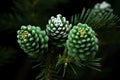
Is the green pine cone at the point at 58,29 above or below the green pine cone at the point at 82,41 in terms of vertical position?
above

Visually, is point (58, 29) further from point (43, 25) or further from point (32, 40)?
point (43, 25)

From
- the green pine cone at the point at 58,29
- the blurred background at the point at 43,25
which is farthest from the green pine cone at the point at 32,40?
the blurred background at the point at 43,25

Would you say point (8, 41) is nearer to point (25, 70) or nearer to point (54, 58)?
point (25, 70)

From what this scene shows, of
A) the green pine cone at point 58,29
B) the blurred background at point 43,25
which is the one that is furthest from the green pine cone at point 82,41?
the blurred background at point 43,25

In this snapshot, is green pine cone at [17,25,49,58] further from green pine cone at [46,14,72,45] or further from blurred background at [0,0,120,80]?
blurred background at [0,0,120,80]

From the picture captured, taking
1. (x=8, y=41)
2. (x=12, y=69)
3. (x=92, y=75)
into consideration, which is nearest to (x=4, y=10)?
(x=8, y=41)

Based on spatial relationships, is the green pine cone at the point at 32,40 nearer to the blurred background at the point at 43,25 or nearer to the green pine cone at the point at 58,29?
the green pine cone at the point at 58,29

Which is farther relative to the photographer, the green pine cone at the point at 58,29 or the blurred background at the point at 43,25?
the blurred background at the point at 43,25
